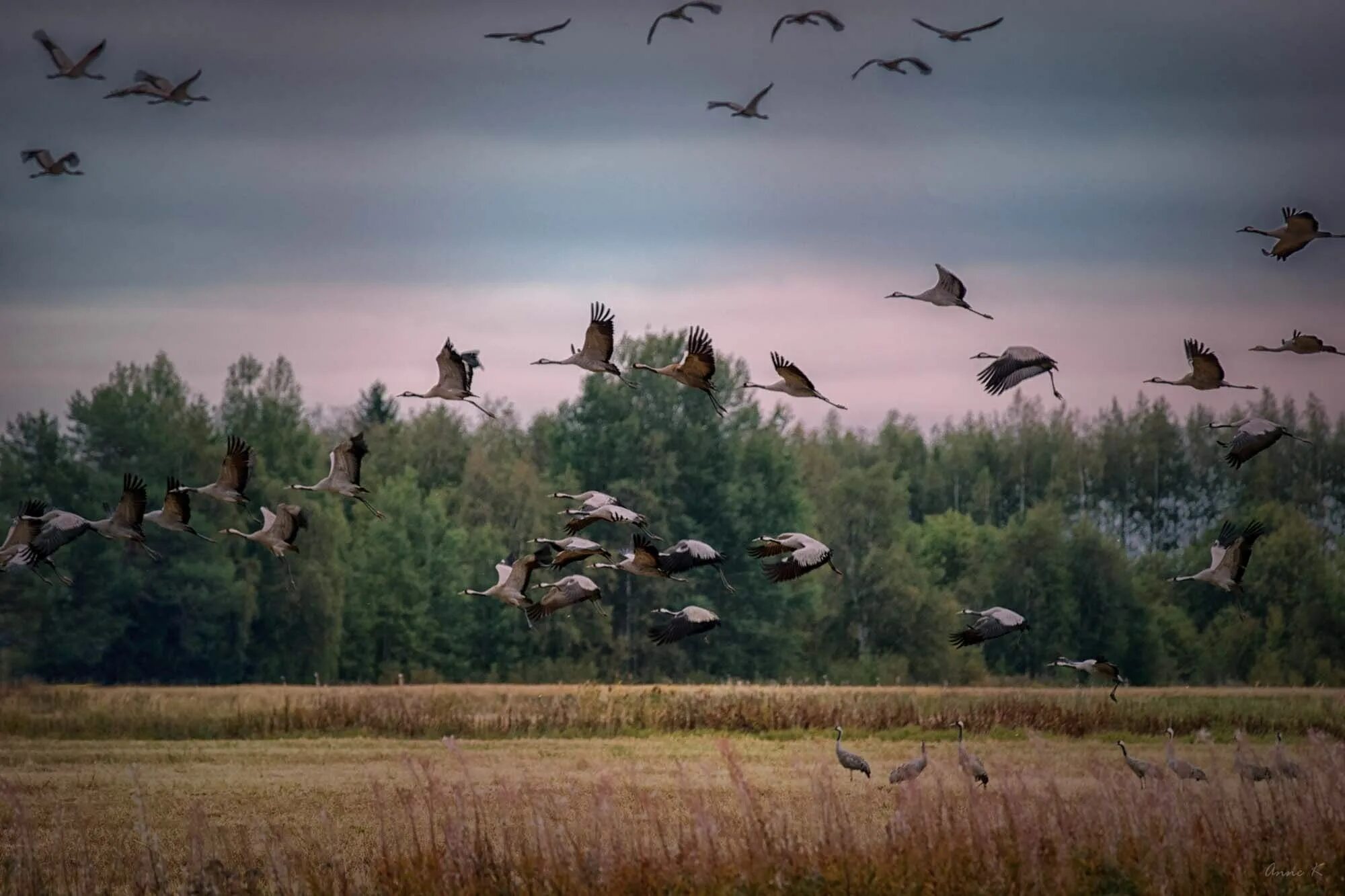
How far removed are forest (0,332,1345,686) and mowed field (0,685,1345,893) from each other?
24.7m

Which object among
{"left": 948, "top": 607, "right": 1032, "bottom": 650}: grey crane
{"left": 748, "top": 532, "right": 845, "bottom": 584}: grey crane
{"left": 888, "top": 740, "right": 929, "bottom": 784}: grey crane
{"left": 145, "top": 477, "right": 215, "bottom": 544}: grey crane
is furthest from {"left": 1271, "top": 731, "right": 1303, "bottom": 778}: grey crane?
{"left": 145, "top": 477, "right": 215, "bottom": 544}: grey crane

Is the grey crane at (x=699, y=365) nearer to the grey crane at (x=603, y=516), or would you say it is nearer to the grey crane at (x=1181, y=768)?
the grey crane at (x=603, y=516)

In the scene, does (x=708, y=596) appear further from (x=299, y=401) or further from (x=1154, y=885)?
(x=1154, y=885)

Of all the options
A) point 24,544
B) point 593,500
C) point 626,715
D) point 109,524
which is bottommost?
point 626,715

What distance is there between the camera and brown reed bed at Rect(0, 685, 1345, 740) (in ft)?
132

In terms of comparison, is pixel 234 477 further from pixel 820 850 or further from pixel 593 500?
pixel 820 850

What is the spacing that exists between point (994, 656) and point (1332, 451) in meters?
28.1

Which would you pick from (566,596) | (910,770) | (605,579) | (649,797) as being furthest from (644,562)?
(605,579)

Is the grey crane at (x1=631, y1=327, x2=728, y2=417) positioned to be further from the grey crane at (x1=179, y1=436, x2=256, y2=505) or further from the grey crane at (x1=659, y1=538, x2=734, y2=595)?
the grey crane at (x1=179, y1=436, x2=256, y2=505)

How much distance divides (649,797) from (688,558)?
3.11 m

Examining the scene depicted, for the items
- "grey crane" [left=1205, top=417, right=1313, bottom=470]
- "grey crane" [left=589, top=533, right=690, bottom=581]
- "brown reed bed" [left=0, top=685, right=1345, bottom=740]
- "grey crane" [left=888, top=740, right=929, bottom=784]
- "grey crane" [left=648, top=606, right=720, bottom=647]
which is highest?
"grey crane" [left=1205, top=417, right=1313, bottom=470]

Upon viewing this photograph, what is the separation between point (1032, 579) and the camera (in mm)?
86438

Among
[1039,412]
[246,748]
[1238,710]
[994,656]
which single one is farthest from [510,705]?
[1039,412]

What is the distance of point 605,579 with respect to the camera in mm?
88250
